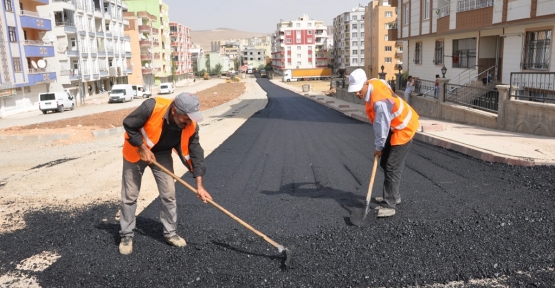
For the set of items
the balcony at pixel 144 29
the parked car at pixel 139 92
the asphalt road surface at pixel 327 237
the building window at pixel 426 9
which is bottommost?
the parked car at pixel 139 92

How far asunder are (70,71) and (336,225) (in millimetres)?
39947

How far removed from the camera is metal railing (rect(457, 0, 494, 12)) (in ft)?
49.6

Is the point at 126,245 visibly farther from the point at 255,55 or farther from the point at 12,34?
the point at 255,55

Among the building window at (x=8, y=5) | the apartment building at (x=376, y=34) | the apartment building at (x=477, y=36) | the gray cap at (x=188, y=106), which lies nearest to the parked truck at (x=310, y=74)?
the apartment building at (x=376, y=34)

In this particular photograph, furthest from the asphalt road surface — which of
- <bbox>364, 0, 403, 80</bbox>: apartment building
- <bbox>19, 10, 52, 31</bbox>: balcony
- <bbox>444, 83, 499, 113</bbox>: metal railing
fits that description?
<bbox>364, 0, 403, 80</bbox>: apartment building

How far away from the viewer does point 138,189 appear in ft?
14.0

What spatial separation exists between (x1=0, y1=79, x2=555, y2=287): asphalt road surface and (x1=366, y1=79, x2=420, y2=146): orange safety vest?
2.81ft

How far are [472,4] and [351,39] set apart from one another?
249 feet

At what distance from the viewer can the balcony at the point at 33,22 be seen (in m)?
32.3

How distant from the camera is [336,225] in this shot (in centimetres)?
466

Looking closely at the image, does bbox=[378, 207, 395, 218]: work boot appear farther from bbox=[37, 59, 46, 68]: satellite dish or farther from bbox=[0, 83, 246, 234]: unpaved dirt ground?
bbox=[37, 59, 46, 68]: satellite dish

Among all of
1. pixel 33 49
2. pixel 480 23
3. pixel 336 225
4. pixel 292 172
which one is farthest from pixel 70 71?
pixel 336 225

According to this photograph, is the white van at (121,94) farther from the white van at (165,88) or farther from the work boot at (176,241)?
the work boot at (176,241)

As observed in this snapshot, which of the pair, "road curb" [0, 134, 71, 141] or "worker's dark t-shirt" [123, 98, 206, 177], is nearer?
"worker's dark t-shirt" [123, 98, 206, 177]
